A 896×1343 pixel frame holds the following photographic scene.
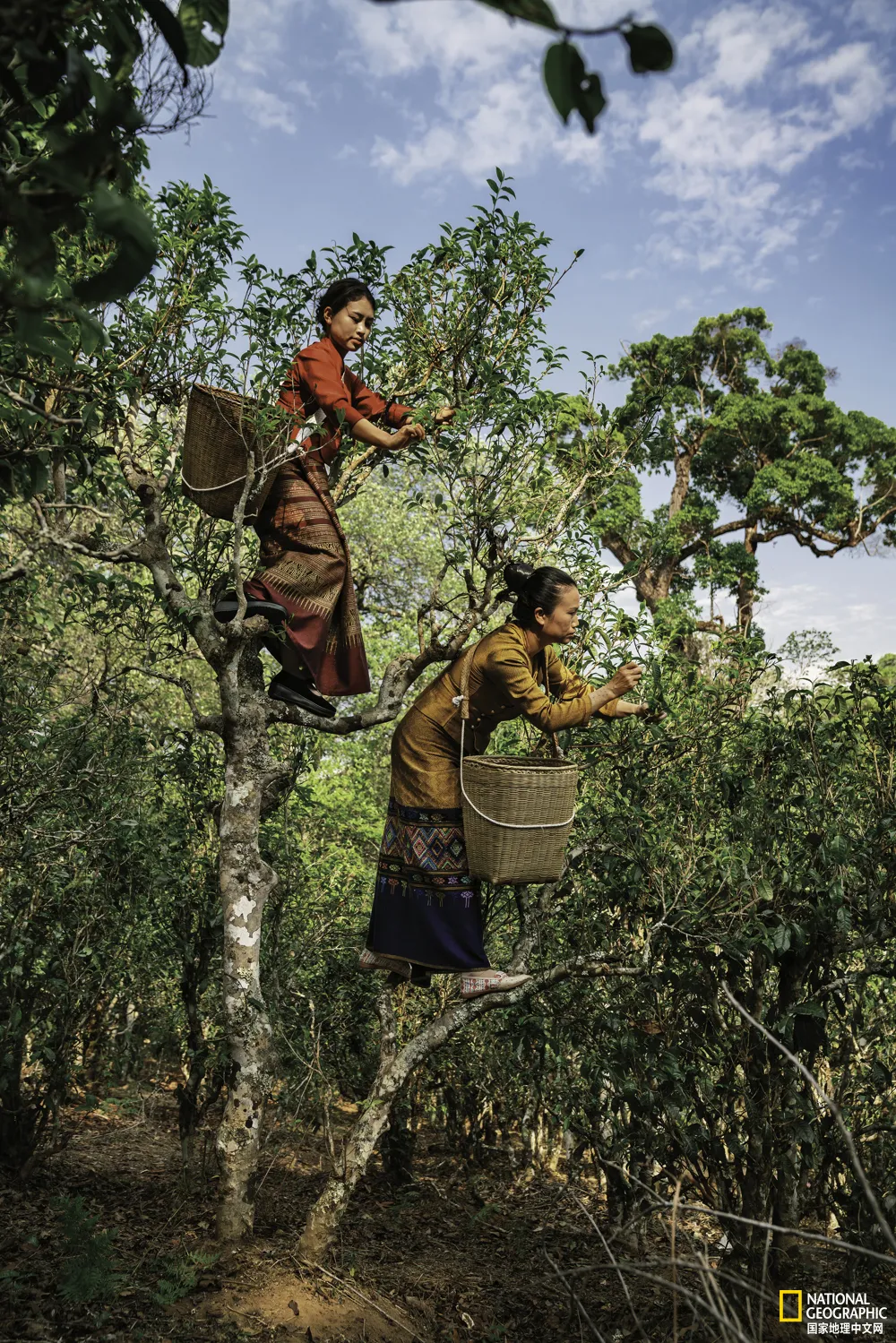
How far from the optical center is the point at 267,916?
548 centimetres

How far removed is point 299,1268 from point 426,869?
5.10 ft

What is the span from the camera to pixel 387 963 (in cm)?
398

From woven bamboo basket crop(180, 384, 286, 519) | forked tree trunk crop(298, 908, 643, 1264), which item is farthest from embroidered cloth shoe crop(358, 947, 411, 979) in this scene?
woven bamboo basket crop(180, 384, 286, 519)

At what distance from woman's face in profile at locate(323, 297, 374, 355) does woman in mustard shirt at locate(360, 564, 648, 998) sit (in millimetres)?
1199

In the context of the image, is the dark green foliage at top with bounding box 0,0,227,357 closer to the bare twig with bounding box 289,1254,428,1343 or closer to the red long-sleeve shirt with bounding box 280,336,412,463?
the red long-sleeve shirt with bounding box 280,336,412,463

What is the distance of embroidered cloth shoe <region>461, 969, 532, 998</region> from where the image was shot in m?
3.73

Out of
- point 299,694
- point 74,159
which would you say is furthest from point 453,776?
point 74,159

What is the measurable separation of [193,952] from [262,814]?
55.6 inches

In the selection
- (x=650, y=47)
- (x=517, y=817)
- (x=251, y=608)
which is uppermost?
(x=251, y=608)

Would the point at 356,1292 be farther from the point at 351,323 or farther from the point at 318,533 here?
the point at 351,323

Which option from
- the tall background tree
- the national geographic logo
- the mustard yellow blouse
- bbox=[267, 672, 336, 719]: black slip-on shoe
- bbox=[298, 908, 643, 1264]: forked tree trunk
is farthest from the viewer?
the tall background tree

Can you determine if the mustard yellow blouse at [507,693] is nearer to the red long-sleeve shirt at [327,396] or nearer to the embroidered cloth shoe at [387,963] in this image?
the embroidered cloth shoe at [387,963]

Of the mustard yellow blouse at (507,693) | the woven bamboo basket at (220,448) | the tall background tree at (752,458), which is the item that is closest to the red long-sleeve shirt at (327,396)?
the woven bamboo basket at (220,448)

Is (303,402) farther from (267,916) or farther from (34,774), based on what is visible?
(267,916)
